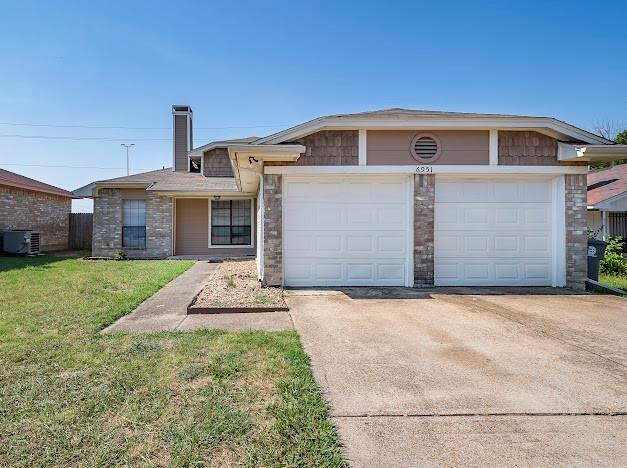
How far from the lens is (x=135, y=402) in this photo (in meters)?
2.69

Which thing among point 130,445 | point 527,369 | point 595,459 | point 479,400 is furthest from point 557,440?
point 130,445

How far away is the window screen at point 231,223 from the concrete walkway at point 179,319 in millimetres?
7708

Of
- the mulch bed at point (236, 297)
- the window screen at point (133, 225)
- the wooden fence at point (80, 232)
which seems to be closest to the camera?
the mulch bed at point (236, 297)

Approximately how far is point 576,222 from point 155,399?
8644 millimetres

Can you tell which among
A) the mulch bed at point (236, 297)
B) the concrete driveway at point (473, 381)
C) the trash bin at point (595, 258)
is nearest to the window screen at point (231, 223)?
the mulch bed at point (236, 297)

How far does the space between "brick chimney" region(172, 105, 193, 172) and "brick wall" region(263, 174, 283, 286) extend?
1111 cm

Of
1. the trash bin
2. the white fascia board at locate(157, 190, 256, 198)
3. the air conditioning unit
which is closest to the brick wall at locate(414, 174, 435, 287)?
the trash bin

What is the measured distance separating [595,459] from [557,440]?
215 mm

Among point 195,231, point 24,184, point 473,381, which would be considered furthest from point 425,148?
point 24,184

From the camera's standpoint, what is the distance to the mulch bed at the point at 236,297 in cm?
571

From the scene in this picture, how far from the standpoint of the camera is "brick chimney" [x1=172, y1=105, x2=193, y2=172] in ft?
56.1

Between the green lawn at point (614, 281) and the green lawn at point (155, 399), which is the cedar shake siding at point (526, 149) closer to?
the green lawn at point (614, 281)

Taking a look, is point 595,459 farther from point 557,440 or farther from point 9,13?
point 9,13

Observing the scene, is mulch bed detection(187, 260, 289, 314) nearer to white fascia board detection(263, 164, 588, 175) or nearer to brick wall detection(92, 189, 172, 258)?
white fascia board detection(263, 164, 588, 175)
